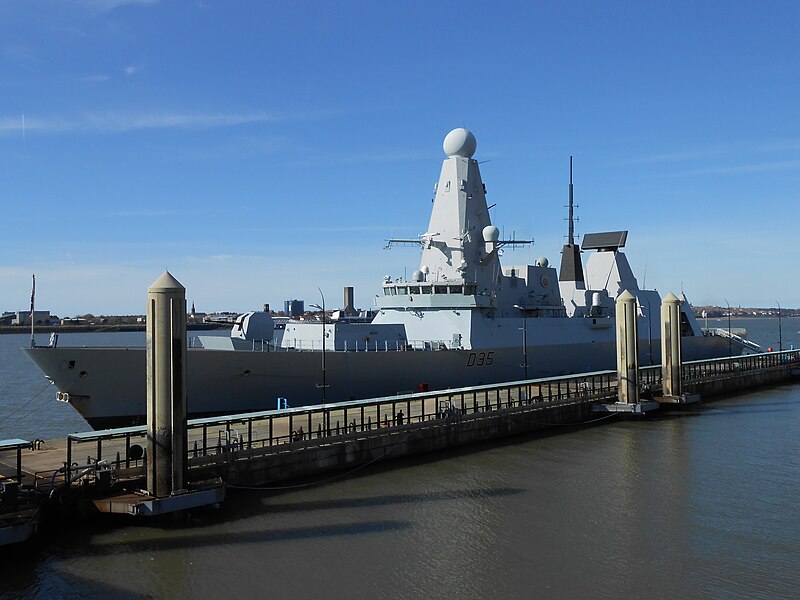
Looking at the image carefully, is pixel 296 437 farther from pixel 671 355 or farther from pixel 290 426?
pixel 671 355

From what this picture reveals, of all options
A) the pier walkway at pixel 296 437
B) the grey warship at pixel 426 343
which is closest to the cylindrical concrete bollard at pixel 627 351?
the pier walkway at pixel 296 437

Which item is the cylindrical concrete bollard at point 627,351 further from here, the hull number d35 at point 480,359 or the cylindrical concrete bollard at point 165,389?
the cylindrical concrete bollard at point 165,389

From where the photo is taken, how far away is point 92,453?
1614cm

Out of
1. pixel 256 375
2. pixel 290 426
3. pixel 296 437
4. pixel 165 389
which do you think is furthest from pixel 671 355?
pixel 165 389

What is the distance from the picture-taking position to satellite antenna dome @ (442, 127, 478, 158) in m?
33.1

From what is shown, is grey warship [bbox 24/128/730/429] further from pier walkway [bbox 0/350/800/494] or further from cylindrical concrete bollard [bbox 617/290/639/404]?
cylindrical concrete bollard [bbox 617/290/639/404]

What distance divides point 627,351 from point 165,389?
1870cm

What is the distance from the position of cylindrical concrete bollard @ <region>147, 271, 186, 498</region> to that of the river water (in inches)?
42.8

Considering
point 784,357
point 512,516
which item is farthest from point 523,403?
point 784,357

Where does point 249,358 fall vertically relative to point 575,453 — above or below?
above

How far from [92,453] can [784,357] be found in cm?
4432

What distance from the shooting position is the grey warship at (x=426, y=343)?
22203 mm

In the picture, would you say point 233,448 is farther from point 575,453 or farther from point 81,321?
point 81,321

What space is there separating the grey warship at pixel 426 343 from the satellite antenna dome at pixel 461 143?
2.2 inches
